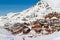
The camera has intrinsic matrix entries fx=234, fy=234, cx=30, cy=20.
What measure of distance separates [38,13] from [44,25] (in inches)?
48.6

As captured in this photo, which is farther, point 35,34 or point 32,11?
point 32,11

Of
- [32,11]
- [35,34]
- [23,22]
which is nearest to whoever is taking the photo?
[35,34]

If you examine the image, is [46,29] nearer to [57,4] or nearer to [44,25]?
[44,25]

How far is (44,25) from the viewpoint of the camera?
1352 centimetres

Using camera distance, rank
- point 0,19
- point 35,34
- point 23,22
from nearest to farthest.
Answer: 1. point 35,34
2. point 23,22
3. point 0,19

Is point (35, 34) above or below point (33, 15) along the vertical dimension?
below

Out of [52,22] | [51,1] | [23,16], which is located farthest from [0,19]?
[52,22]

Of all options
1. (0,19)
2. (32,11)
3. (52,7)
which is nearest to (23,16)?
(32,11)

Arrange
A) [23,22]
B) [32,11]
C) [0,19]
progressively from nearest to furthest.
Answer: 1. [23,22]
2. [32,11]
3. [0,19]

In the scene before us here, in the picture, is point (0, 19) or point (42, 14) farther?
point (0, 19)

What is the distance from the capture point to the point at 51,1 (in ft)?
50.2

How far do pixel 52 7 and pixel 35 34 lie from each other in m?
2.31

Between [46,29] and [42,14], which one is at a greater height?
[42,14]

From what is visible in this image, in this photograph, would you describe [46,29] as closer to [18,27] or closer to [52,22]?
[52,22]
